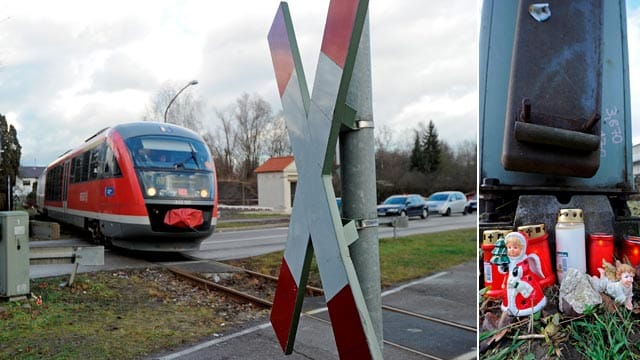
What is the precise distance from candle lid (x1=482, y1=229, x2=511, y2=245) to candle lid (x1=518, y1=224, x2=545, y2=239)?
39mm

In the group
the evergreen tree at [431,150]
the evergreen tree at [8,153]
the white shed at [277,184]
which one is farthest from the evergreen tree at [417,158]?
the evergreen tree at [8,153]

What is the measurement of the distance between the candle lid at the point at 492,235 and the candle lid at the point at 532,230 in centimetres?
4

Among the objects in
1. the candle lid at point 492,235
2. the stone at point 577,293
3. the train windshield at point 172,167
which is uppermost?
the train windshield at point 172,167

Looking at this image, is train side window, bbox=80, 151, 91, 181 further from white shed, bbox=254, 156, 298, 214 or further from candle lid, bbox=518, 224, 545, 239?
white shed, bbox=254, 156, 298, 214

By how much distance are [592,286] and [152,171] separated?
425 inches

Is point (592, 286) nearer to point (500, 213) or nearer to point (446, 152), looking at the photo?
point (500, 213)

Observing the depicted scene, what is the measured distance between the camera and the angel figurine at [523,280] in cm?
137

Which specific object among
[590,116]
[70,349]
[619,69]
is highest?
[619,69]

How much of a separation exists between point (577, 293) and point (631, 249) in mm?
177

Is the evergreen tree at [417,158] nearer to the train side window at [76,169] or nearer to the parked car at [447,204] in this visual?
the parked car at [447,204]

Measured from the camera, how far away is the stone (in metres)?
1.34

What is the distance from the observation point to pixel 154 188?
1115cm

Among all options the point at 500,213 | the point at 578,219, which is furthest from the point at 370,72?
the point at 578,219

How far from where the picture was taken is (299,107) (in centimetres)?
177
